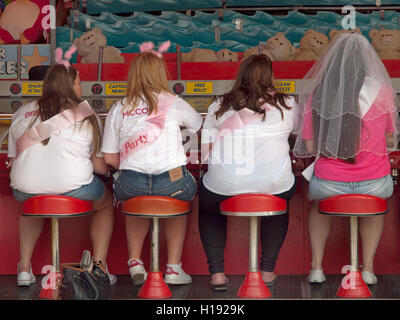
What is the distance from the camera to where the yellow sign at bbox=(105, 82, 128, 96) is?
4.20 m

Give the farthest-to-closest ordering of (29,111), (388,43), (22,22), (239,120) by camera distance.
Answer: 1. (22,22)
2. (388,43)
3. (29,111)
4. (239,120)

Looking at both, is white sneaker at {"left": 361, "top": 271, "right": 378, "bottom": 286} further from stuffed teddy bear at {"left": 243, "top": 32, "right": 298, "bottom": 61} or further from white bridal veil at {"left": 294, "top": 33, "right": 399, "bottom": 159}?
stuffed teddy bear at {"left": 243, "top": 32, "right": 298, "bottom": 61}

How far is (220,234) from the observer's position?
356 centimetres

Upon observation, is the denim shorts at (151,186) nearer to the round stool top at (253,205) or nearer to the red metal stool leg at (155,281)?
the red metal stool leg at (155,281)

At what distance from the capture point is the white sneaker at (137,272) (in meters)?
3.59

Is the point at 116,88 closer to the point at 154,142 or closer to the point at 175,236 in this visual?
the point at 154,142

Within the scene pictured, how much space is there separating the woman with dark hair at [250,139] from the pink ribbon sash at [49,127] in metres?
0.70

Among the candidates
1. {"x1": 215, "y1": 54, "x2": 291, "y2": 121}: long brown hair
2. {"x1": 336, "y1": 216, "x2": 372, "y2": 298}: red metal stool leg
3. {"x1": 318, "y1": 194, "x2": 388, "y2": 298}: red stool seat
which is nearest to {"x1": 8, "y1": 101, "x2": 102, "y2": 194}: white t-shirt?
{"x1": 215, "y1": 54, "x2": 291, "y2": 121}: long brown hair

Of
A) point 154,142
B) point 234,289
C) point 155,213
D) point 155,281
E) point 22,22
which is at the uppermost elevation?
point 22,22

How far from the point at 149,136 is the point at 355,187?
1099mm

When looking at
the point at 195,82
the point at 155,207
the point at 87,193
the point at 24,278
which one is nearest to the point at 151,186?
the point at 155,207

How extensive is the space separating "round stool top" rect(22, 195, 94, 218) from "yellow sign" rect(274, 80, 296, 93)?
157 cm

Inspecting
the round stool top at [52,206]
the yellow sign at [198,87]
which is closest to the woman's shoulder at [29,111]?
the round stool top at [52,206]

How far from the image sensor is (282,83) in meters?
4.11
